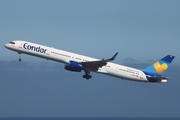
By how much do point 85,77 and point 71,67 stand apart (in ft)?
30.6

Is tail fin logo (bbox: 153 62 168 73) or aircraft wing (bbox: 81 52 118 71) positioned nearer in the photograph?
aircraft wing (bbox: 81 52 118 71)

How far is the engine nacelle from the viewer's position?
3356 inches

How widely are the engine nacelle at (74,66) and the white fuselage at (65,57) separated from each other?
2.72 feet

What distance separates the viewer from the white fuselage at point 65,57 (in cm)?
8512

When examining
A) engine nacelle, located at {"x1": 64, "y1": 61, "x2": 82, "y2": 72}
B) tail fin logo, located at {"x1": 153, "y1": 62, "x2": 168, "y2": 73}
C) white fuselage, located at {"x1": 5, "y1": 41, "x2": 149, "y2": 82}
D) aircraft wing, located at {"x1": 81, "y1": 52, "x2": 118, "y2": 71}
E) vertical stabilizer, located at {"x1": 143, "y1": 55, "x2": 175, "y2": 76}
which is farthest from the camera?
tail fin logo, located at {"x1": 153, "y1": 62, "x2": 168, "y2": 73}

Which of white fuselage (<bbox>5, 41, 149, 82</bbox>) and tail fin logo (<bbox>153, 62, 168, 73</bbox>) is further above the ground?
tail fin logo (<bbox>153, 62, 168, 73</bbox>)

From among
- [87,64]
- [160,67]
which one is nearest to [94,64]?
[87,64]

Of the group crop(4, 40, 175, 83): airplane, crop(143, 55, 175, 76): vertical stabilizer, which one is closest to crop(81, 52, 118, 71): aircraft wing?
crop(4, 40, 175, 83): airplane

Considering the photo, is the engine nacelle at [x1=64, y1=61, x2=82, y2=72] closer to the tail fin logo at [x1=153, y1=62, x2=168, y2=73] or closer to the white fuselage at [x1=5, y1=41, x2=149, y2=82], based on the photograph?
the white fuselage at [x1=5, y1=41, x2=149, y2=82]

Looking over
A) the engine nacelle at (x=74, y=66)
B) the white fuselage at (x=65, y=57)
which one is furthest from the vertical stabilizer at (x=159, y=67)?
the engine nacelle at (x=74, y=66)

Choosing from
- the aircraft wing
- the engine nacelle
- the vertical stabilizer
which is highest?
the vertical stabilizer

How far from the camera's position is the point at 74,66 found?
8544cm

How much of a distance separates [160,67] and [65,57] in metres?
22.2

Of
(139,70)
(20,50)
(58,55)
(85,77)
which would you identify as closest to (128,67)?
(139,70)
